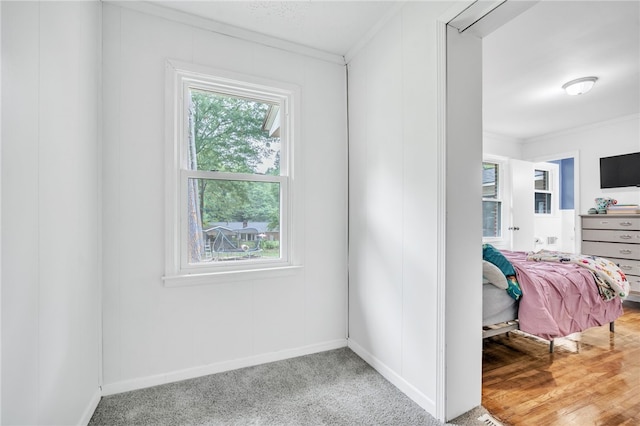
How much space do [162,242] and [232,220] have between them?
1.59ft

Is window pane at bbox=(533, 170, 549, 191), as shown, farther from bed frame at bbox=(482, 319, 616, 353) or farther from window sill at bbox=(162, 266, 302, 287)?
window sill at bbox=(162, 266, 302, 287)

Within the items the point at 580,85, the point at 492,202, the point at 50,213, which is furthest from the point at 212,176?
the point at 492,202

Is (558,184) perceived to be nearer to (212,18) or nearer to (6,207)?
(212,18)

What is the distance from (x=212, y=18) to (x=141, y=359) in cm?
233

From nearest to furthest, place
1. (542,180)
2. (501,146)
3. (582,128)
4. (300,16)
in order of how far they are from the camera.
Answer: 1. (300,16)
2. (582,128)
3. (501,146)
4. (542,180)

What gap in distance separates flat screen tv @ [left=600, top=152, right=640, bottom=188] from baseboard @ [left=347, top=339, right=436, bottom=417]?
4403mm

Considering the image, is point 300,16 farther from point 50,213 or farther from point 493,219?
point 493,219

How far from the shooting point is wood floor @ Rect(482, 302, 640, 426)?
1725 mm

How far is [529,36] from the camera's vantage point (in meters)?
2.39

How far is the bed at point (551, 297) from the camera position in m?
2.26

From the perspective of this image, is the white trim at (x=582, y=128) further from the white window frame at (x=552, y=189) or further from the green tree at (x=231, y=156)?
the green tree at (x=231, y=156)

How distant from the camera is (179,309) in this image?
2.05 m

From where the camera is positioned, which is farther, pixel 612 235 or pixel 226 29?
pixel 612 235

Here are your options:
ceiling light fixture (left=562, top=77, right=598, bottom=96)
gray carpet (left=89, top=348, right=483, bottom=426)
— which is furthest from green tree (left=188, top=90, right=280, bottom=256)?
ceiling light fixture (left=562, top=77, right=598, bottom=96)
